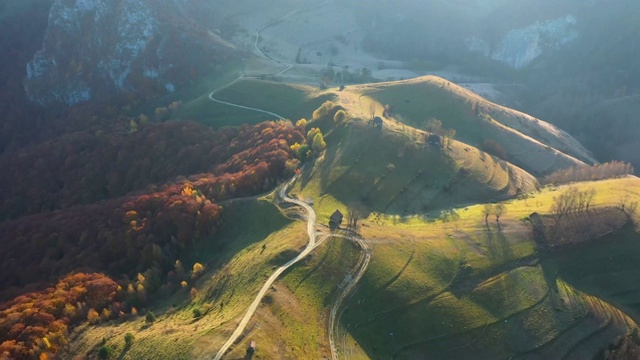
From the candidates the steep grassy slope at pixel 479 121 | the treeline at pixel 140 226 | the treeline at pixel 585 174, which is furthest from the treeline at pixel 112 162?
the treeline at pixel 585 174

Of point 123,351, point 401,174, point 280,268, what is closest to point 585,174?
point 401,174

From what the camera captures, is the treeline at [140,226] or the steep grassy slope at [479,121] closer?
the treeline at [140,226]

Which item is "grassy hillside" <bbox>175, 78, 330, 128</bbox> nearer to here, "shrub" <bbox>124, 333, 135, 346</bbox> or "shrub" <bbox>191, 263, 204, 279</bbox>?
"shrub" <bbox>191, 263, 204, 279</bbox>

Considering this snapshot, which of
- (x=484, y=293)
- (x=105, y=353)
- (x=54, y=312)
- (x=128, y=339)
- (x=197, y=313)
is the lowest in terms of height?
(x=54, y=312)

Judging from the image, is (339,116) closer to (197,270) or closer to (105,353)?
(197,270)

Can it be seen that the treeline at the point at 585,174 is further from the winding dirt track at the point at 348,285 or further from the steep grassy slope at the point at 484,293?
the winding dirt track at the point at 348,285

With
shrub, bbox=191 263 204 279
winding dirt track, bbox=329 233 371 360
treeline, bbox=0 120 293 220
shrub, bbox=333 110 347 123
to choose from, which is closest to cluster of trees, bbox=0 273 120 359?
shrub, bbox=191 263 204 279
